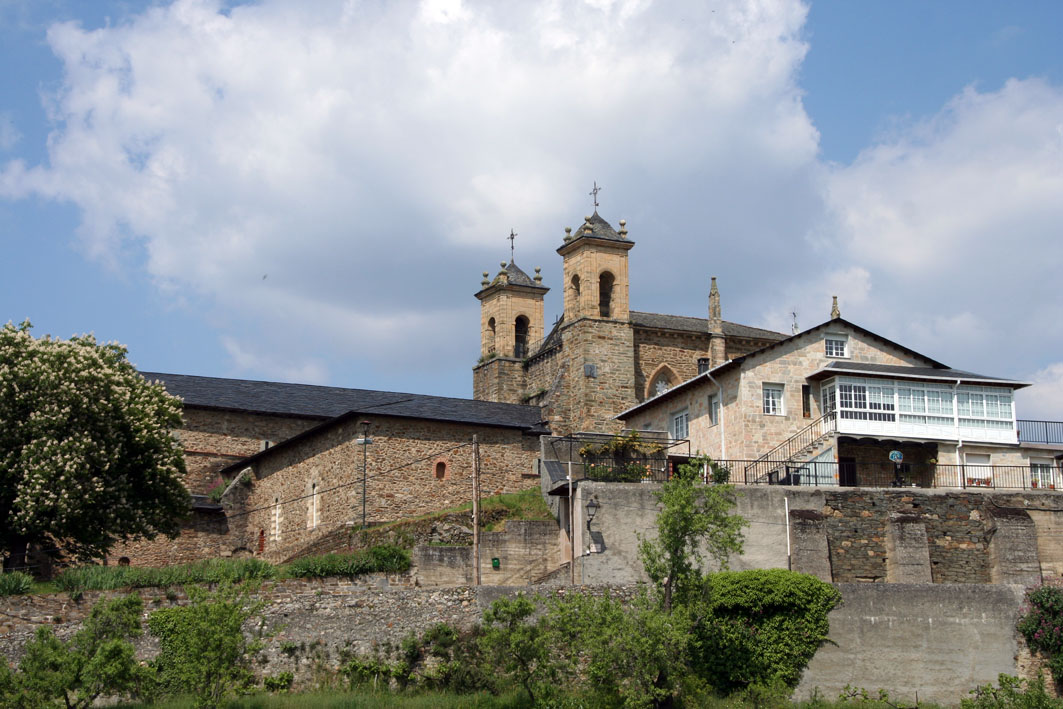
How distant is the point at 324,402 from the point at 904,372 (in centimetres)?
2311

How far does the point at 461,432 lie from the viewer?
4672 centimetres

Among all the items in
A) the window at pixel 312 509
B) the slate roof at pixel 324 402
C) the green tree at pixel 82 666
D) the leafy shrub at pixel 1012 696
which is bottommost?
the leafy shrub at pixel 1012 696

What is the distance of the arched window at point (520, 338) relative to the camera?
2452 inches

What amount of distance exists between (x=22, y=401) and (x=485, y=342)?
27.4 meters

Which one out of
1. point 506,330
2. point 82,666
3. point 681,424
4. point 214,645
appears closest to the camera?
point 82,666

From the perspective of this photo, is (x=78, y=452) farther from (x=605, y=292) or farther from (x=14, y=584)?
(x=605, y=292)

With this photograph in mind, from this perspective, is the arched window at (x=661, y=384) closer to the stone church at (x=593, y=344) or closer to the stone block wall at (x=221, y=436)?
the stone church at (x=593, y=344)

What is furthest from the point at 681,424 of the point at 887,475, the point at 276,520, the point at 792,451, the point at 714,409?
the point at 276,520

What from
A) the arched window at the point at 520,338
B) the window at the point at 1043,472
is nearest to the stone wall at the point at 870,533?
the window at the point at 1043,472

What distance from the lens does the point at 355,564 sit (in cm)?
3775

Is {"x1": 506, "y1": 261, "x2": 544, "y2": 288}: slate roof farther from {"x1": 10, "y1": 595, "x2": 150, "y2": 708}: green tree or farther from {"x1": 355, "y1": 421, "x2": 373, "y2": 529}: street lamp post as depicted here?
{"x1": 10, "y1": 595, "x2": 150, "y2": 708}: green tree

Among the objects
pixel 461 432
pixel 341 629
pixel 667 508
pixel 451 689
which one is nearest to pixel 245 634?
pixel 341 629

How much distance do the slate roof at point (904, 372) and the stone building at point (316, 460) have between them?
10691 mm

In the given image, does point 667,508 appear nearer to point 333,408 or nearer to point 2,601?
point 2,601
